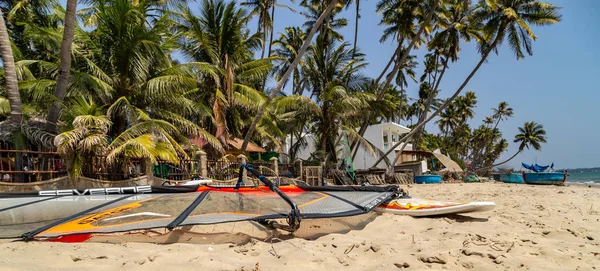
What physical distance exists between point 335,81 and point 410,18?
27.1 ft

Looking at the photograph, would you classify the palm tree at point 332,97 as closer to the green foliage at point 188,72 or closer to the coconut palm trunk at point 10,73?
the green foliage at point 188,72

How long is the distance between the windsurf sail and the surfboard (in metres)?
0.30

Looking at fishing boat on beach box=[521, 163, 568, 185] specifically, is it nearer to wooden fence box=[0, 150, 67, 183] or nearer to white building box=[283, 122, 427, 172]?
white building box=[283, 122, 427, 172]

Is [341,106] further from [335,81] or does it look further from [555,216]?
[555,216]

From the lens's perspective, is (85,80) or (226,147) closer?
(85,80)

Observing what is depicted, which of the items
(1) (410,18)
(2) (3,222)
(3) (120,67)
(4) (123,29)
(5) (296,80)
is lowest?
(2) (3,222)

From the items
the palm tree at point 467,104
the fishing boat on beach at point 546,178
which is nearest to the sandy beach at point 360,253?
the fishing boat on beach at point 546,178

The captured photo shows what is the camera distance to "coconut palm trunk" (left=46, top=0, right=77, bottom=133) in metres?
6.99

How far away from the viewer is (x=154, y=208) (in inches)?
137

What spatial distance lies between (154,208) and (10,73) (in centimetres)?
568

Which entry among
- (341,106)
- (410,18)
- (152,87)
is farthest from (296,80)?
(152,87)

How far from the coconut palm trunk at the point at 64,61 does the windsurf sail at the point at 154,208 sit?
14.5ft

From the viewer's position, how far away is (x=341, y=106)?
49.2 ft

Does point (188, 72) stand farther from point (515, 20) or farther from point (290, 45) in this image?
point (515, 20)
